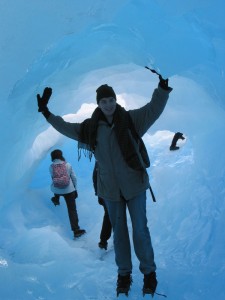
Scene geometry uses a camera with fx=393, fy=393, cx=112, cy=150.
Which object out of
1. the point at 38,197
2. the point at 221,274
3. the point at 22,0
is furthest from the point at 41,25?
the point at 38,197

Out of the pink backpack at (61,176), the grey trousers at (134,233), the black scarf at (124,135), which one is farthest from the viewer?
the pink backpack at (61,176)

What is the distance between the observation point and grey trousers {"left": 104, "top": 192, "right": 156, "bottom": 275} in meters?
2.75

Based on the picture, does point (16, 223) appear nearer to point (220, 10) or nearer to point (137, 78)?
point (137, 78)

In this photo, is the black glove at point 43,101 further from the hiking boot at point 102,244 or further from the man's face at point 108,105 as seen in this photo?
the hiking boot at point 102,244

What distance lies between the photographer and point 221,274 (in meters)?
3.51

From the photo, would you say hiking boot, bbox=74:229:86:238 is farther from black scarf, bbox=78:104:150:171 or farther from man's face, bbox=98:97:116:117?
man's face, bbox=98:97:116:117

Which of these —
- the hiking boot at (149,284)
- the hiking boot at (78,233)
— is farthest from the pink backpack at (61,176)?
the hiking boot at (149,284)

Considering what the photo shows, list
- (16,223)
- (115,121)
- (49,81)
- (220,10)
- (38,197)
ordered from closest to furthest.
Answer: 1. (115,121)
2. (220,10)
3. (49,81)
4. (16,223)
5. (38,197)

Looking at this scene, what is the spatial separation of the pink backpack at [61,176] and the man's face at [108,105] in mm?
2603

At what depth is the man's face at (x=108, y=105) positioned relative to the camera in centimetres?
263

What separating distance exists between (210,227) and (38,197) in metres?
4.20

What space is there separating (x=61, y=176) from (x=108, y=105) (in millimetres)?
2660

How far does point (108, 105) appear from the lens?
263 centimetres

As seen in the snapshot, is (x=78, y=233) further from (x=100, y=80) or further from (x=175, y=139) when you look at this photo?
(x=175, y=139)
